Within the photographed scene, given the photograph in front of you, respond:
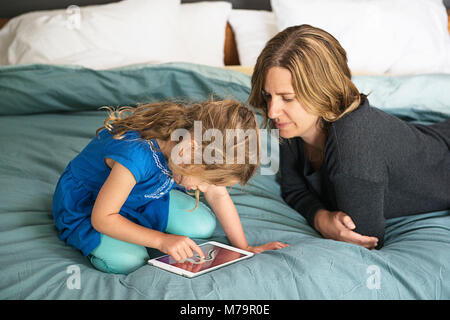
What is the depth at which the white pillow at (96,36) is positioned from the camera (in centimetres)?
189

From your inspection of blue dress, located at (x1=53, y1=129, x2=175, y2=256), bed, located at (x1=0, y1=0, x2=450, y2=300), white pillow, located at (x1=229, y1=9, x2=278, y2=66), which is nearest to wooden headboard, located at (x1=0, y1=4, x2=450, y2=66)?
white pillow, located at (x1=229, y1=9, x2=278, y2=66)

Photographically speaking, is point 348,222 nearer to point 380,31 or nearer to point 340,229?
point 340,229

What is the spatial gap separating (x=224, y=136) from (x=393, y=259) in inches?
16.8

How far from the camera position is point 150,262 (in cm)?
93

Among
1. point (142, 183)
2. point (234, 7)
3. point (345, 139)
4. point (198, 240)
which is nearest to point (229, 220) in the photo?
point (198, 240)

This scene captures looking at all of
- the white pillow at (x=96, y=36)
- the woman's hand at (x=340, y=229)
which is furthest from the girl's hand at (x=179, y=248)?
the white pillow at (x=96, y=36)

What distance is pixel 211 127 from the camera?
38.6 inches

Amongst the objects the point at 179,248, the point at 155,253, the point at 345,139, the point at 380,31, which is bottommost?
the point at 155,253

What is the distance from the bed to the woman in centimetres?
7

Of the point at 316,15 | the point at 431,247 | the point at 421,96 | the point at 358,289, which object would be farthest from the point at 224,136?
the point at 316,15

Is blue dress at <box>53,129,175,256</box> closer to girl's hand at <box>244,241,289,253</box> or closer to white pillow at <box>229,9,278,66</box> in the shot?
girl's hand at <box>244,241,289,253</box>

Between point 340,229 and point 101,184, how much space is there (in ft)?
1.93

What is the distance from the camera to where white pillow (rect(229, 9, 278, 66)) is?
211 cm

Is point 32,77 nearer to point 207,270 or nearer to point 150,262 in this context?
point 150,262
